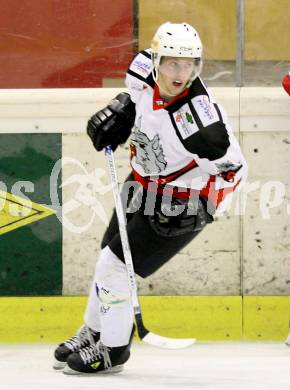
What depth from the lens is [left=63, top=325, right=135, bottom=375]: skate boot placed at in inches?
183

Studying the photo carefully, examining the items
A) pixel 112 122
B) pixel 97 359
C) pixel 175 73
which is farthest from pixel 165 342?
pixel 175 73

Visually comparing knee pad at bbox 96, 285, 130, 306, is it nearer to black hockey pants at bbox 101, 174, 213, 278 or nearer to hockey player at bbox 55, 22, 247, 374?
hockey player at bbox 55, 22, 247, 374

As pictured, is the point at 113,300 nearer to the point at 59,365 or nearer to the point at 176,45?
the point at 59,365

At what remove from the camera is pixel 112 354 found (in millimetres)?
4645

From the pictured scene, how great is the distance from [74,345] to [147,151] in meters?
0.84

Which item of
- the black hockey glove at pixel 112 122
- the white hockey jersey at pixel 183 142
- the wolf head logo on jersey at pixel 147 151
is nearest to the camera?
the white hockey jersey at pixel 183 142

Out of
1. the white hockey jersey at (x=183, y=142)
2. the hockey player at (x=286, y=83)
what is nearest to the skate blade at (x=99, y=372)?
the white hockey jersey at (x=183, y=142)

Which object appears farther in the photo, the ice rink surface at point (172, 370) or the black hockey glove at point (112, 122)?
the black hockey glove at point (112, 122)

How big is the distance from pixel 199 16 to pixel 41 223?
117 centimetres

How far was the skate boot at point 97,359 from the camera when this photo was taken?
464 centimetres

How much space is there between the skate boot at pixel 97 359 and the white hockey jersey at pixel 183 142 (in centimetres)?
62

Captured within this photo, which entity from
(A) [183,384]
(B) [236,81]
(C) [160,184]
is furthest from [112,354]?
(B) [236,81]

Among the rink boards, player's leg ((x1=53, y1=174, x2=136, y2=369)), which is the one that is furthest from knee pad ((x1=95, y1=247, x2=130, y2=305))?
the rink boards

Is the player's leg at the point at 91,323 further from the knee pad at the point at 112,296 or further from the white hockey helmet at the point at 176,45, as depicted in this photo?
the white hockey helmet at the point at 176,45
